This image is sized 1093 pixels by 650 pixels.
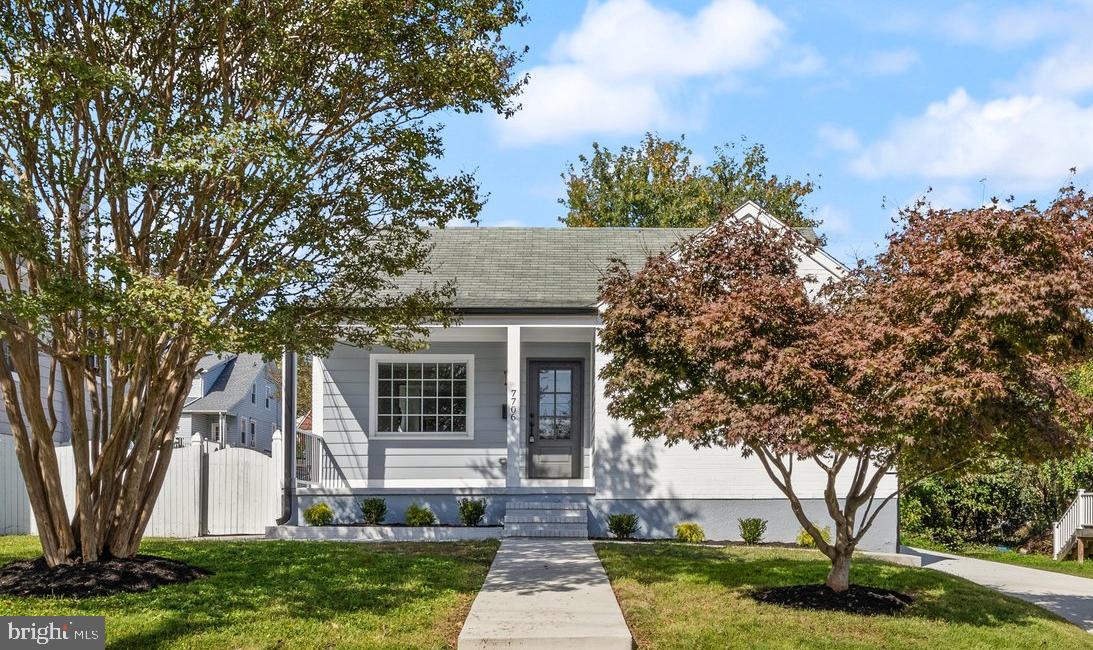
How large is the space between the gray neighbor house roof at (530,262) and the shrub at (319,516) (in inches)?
143

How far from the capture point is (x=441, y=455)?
53.7 ft

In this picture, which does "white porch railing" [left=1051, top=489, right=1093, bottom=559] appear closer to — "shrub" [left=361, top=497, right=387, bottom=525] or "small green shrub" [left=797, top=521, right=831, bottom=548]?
"small green shrub" [left=797, top=521, right=831, bottom=548]

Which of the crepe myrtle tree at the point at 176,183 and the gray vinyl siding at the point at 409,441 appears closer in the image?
the crepe myrtle tree at the point at 176,183

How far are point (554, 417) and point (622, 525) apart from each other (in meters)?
2.38

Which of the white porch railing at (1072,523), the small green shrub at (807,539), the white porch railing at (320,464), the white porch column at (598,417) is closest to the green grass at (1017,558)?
the white porch railing at (1072,523)

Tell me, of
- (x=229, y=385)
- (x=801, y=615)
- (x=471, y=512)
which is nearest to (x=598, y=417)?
(x=471, y=512)

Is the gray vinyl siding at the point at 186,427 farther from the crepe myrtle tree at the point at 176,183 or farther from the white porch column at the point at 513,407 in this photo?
the crepe myrtle tree at the point at 176,183

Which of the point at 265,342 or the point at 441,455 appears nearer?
the point at 265,342

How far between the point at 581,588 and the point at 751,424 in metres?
2.70

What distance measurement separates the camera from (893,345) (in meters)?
8.02

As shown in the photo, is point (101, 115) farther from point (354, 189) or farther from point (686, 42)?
point (686, 42)

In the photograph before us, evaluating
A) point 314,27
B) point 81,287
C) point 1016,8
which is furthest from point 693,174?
point 81,287

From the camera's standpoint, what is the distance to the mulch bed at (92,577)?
895cm

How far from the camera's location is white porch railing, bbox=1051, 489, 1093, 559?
18.0 m
